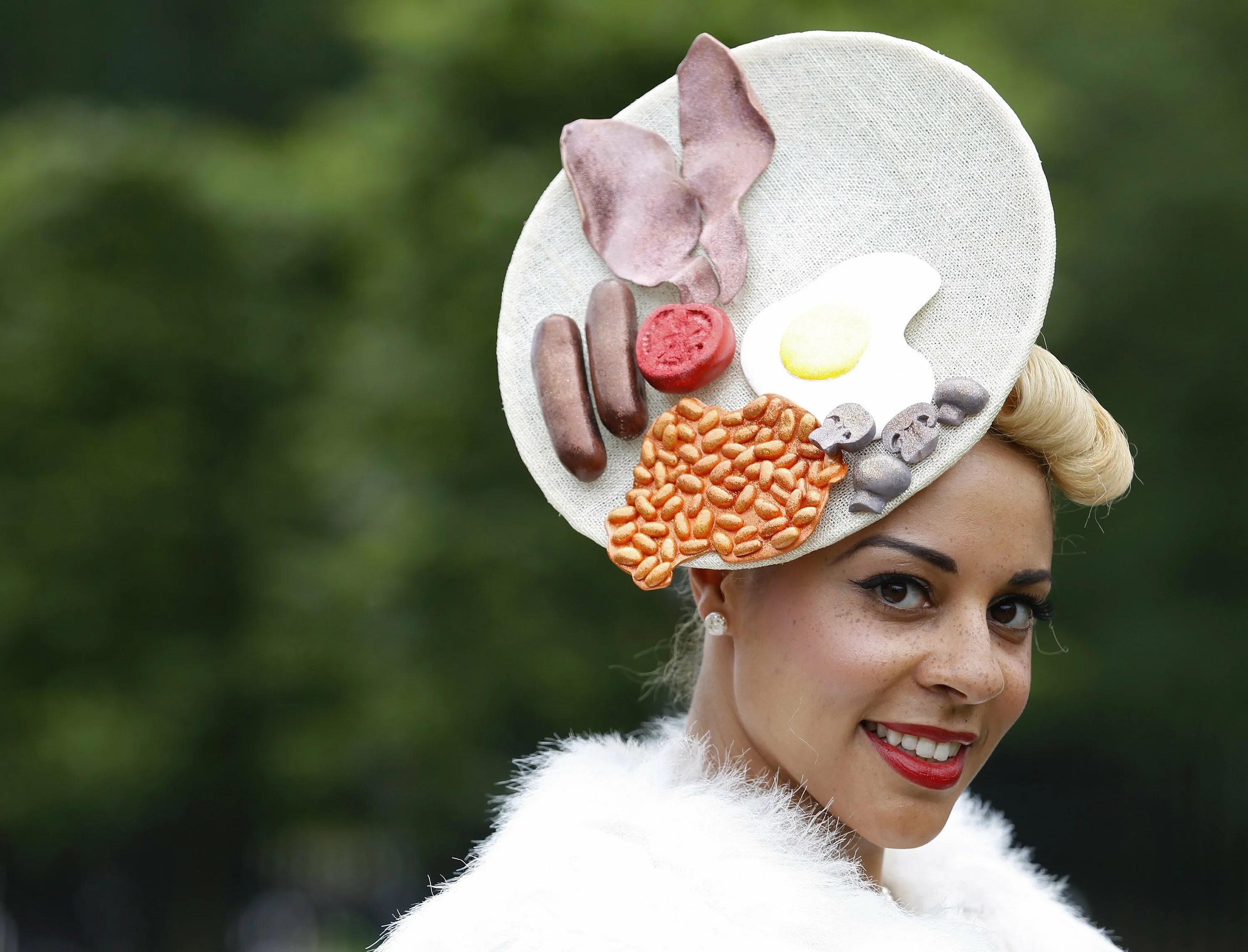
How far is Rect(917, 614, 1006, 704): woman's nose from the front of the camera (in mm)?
2221

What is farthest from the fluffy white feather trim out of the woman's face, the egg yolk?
the egg yolk

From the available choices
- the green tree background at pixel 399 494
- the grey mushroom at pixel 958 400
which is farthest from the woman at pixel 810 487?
the green tree background at pixel 399 494

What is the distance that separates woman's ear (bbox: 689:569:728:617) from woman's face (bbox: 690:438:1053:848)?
7 centimetres

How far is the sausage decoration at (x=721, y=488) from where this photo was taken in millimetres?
2230

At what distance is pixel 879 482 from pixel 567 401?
565mm

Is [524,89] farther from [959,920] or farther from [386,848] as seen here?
[959,920]

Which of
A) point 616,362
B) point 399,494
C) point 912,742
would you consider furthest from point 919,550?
point 399,494

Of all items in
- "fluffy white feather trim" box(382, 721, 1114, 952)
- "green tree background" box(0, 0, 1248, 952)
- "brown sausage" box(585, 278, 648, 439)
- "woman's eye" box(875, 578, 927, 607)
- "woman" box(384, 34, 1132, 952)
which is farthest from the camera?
"green tree background" box(0, 0, 1248, 952)

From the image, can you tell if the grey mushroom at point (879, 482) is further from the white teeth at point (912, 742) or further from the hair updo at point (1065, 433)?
the white teeth at point (912, 742)

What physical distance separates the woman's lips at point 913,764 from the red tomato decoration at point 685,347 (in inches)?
25.8

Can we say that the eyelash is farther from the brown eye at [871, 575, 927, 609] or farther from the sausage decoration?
the sausage decoration

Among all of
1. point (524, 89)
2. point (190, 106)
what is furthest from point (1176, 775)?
point (190, 106)

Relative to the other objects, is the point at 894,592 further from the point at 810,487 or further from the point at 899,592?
the point at 810,487

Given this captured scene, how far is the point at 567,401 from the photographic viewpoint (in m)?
2.39
